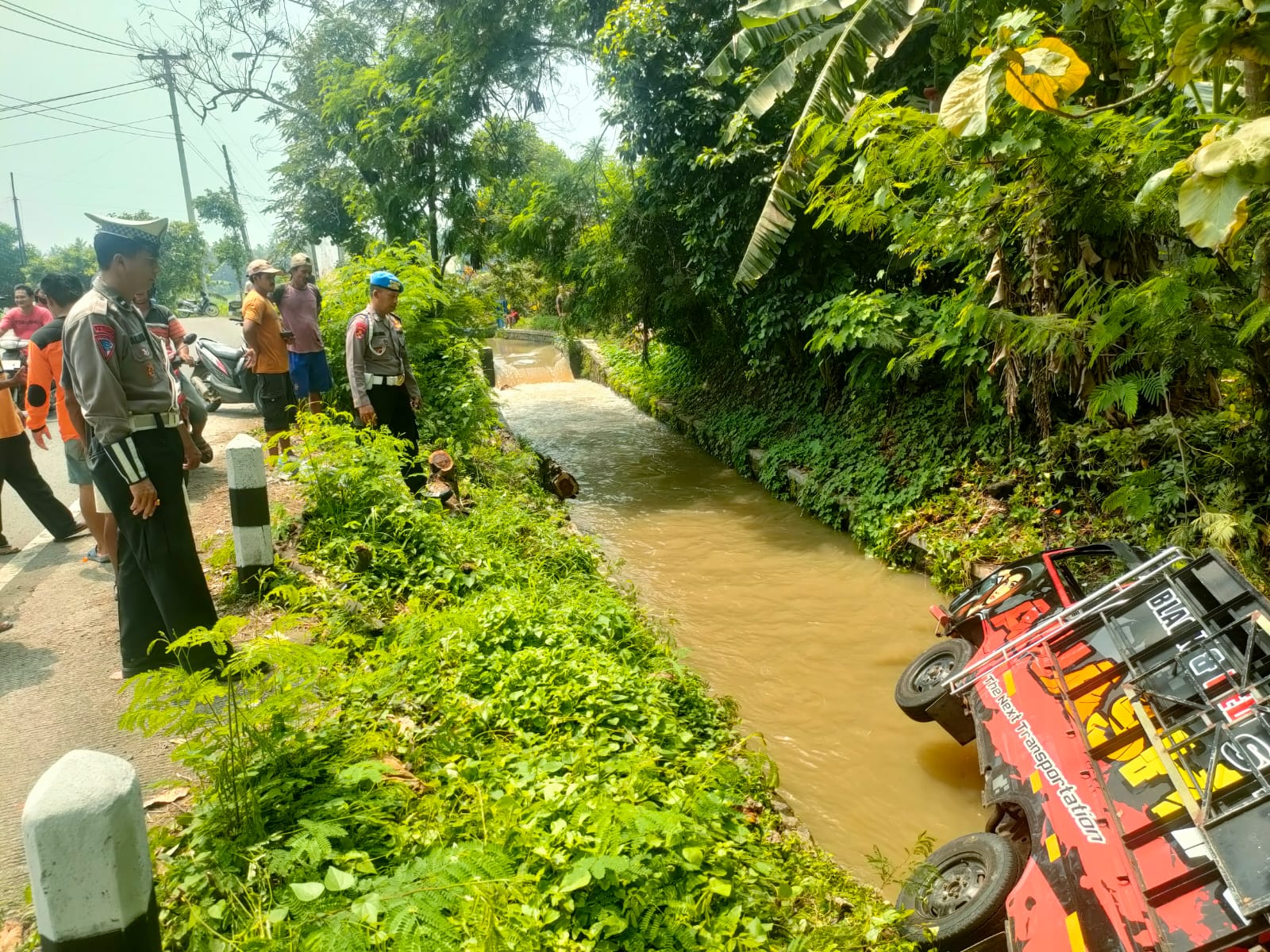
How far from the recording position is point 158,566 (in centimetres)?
382

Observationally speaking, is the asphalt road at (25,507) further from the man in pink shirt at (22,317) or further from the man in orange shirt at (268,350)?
the man in orange shirt at (268,350)

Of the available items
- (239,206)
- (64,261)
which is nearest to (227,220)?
(239,206)

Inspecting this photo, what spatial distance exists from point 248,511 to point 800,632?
462cm

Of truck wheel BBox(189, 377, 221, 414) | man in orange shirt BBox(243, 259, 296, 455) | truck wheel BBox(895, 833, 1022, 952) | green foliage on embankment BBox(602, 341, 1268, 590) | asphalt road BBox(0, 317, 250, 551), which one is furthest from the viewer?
truck wheel BBox(189, 377, 221, 414)

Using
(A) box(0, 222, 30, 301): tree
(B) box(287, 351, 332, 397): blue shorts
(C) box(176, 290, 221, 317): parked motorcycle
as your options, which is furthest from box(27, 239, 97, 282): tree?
(B) box(287, 351, 332, 397): blue shorts

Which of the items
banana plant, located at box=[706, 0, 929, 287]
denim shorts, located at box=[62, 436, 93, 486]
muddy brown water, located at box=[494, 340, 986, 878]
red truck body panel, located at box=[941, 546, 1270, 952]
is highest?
banana plant, located at box=[706, 0, 929, 287]

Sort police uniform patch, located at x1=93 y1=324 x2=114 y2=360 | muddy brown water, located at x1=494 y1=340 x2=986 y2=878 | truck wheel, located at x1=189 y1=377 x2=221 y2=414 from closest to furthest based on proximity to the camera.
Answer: police uniform patch, located at x1=93 y1=324 x2=114 y2=360 < muddy brown water, located at x1=494 y1=340 x2=986 y2=878 < truck wheel, located at x1=189 y1=377 x2=221 y2=414

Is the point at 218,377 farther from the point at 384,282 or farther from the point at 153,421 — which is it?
the point at 153,421

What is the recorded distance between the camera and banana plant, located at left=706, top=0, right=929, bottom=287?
724 centimetres

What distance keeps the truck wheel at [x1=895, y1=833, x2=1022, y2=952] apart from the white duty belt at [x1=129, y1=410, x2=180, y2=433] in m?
4.19

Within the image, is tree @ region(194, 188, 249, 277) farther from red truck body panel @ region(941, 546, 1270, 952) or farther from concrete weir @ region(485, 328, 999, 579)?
red truck body panel @ region(941, 546, 1270, 952)

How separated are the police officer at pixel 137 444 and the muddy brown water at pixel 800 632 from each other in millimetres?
3300

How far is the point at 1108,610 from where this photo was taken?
3.87 metres

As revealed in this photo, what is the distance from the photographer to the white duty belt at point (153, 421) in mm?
3729
